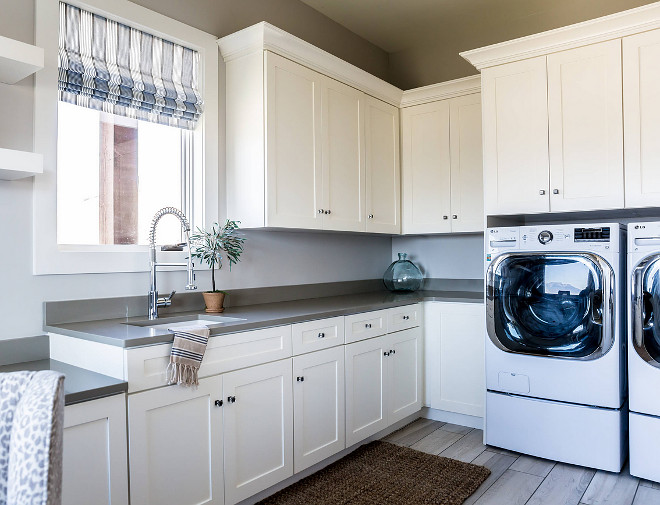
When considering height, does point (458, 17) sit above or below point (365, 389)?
above

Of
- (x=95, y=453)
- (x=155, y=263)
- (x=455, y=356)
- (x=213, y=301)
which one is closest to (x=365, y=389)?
(x=455, y=356)

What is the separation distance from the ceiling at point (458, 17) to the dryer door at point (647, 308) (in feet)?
5.98

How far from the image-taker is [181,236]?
2783mm

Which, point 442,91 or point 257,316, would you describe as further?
point 442,91

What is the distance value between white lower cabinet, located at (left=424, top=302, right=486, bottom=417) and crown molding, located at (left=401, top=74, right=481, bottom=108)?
58.6 inches

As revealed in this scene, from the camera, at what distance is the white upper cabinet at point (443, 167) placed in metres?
3.61

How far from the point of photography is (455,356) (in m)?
3.41

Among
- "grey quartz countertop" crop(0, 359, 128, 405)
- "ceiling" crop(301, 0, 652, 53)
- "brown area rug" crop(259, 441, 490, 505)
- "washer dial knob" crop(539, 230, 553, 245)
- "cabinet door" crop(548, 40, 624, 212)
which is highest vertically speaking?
"ceiling" crop(301, 0, 652, 53)

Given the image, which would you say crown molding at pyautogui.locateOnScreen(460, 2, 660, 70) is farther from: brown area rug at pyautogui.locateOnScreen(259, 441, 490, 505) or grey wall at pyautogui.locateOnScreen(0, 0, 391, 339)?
brown area rug at pyautogui.locateOnScreen(259, 441, 490, 505)

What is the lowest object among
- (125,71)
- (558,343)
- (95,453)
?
(95,453)

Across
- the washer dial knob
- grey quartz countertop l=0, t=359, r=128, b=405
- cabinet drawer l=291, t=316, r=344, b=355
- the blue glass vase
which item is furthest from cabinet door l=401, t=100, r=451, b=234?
grey quartz countertop l=0, t=359, r=128, b=405

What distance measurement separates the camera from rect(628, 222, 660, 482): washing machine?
8.23 feet

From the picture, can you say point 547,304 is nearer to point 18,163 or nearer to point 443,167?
point 443,167

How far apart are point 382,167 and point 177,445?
239 cm
